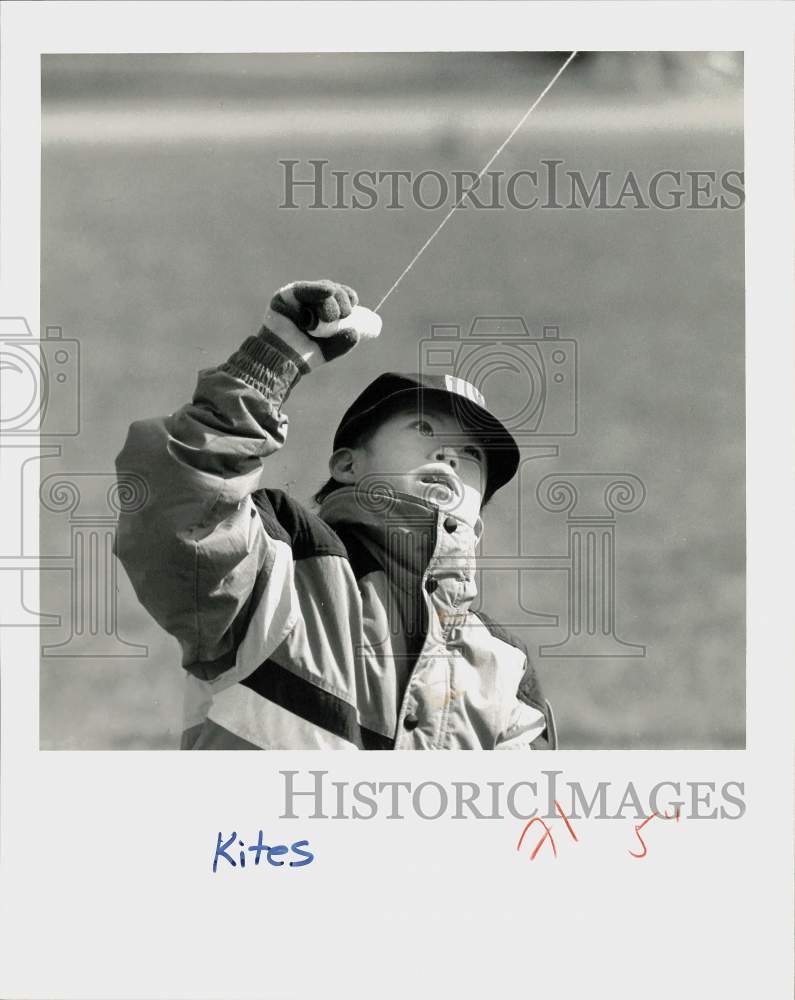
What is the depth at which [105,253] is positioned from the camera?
259cm

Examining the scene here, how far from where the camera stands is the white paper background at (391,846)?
2.49 metres

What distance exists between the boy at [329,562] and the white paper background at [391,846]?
0.28 feet

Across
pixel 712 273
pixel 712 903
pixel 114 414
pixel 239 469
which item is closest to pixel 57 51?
pixel 114 414

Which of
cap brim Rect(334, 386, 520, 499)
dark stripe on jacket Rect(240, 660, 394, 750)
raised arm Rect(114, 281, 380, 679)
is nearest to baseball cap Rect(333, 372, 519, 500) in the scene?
cap brim Rect(334, 386, 520, 499)

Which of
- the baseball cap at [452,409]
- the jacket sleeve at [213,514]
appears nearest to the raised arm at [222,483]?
the jacket sleeve at [213,514]

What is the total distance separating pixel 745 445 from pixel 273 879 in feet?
3.70

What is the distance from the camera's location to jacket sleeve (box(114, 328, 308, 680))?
2.39 m

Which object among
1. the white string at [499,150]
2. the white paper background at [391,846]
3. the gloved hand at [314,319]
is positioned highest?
the white string at [499,150]

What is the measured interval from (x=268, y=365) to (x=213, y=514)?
0.88 feet

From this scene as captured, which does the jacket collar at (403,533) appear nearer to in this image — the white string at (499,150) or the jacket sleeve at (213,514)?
the jacket sleeve at (213,514)

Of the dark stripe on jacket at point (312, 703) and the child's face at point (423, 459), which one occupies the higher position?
the child's face at point (423, 459)

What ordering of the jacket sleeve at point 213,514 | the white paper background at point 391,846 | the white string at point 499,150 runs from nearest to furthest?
1. the jacket sleeve at point 213,514
2. the white paper background at point 391,846
3. the white string at point 499,150

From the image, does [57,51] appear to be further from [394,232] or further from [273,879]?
[273,879]

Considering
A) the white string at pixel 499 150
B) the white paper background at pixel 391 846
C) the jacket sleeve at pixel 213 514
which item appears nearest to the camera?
the jacket sleeve at pixel 213 514
